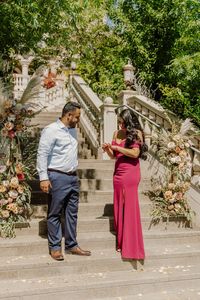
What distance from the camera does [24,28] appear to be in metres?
9.70

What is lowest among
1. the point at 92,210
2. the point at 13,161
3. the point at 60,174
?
the point at 92,210

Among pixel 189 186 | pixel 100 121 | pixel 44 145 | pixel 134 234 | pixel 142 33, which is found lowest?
pixel 134 234

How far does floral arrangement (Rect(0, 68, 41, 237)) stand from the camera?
5875mm

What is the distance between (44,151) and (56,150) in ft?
0.59

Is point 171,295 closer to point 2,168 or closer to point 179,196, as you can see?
point 179,196

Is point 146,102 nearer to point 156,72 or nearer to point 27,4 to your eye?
point 27,4

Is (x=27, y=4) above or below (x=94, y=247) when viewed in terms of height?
above

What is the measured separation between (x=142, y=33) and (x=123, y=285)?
11713 millimetres

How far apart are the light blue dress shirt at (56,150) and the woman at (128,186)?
58cm

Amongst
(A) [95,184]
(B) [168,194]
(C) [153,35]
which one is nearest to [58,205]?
(B) [168,194]

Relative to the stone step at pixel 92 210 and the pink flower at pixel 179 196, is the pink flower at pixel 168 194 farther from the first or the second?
the stone step at pixel 92 210

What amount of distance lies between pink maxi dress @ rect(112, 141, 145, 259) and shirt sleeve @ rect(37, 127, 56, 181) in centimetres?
105

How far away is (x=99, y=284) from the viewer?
16.1 feet

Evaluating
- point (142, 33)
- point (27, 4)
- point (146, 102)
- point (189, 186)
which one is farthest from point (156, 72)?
point (189, 186)
